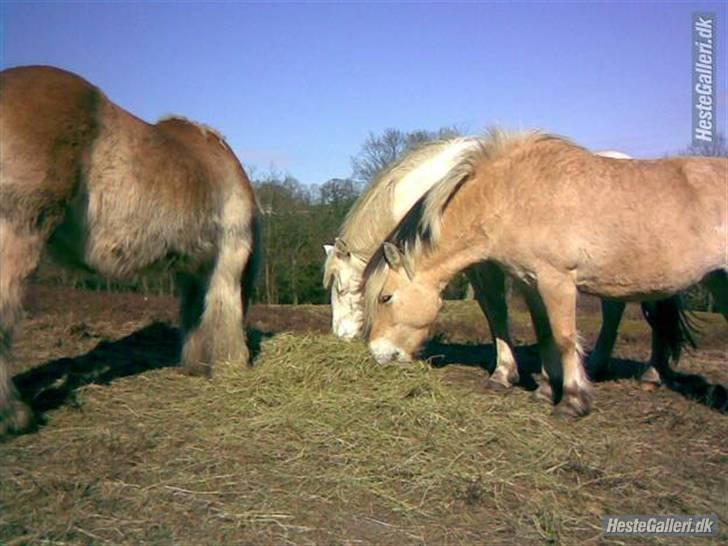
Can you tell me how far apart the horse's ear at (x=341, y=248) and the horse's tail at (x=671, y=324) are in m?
3.13

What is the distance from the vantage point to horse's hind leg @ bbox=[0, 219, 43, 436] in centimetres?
420

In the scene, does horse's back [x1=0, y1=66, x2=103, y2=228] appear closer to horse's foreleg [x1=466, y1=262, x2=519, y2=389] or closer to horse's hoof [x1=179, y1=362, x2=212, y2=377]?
horse's hoof [x1=179, y1=362, x2=212, y2=377]

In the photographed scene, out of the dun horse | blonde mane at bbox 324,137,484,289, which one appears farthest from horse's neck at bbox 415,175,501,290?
blonde mane at bbox 324,137,484,289

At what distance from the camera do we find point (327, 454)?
4.22 metres

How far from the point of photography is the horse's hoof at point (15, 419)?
421cm

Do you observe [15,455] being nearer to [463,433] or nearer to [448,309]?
[463,433]

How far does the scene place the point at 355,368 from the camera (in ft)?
19.2

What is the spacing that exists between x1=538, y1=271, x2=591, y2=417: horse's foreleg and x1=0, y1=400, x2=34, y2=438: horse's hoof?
148 inches

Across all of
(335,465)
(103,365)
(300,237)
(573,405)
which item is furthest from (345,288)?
(300,237)

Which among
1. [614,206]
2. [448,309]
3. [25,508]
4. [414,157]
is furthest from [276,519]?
[448,309]

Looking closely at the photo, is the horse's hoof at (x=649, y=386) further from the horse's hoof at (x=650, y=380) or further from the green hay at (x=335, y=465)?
the green hay at (x=335, y=465)

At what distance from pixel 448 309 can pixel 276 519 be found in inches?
385

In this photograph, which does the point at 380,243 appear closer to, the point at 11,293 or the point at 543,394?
the point at 543,394

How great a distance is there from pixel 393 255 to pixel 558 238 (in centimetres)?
142
